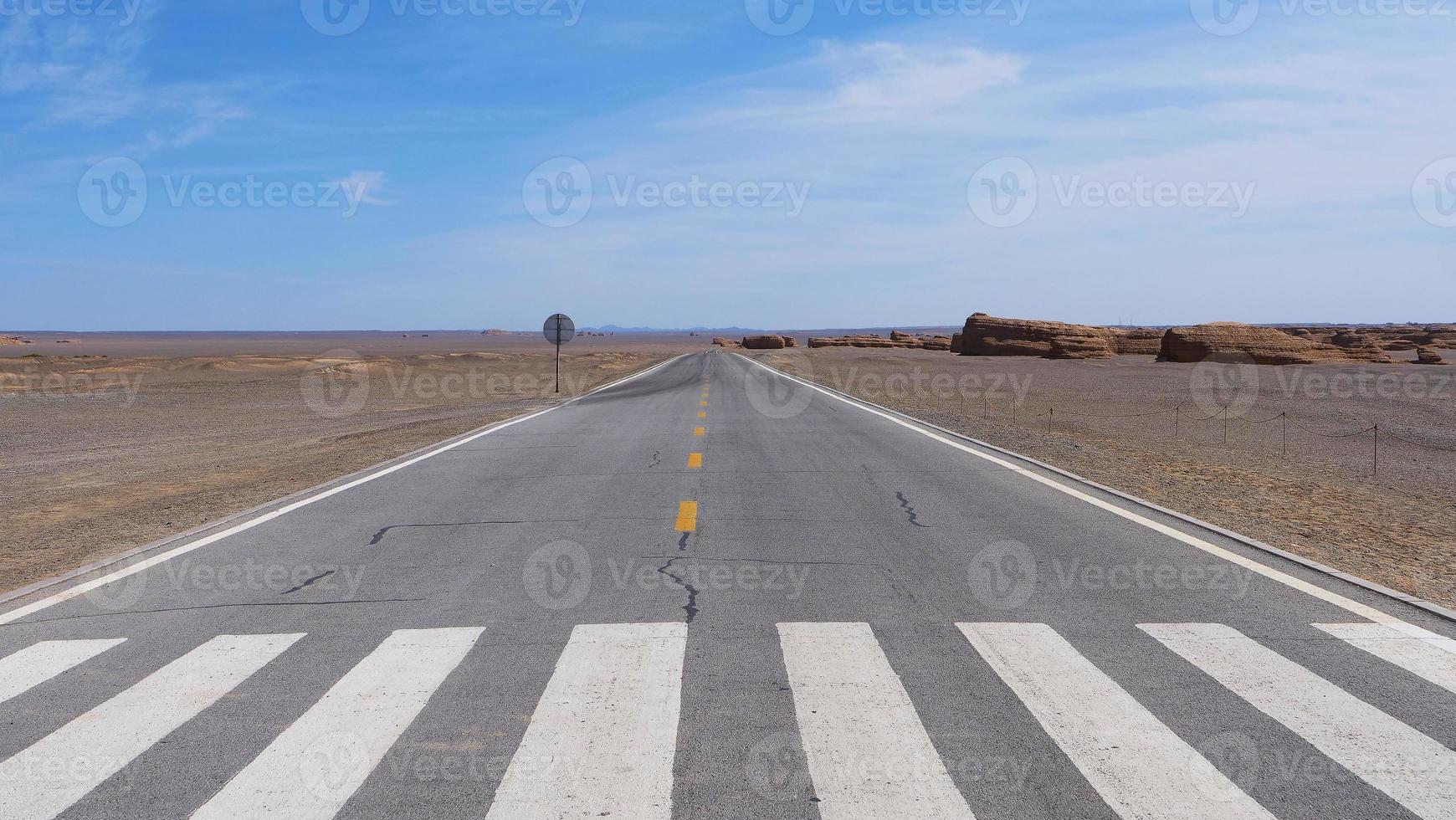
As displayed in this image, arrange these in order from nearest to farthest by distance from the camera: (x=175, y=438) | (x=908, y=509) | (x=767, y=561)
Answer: (x=767, y=561), (x=908, y=509), (x=175, y=438)

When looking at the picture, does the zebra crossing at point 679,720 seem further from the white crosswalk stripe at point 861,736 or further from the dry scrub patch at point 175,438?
the dry scrub patch at point 175,438

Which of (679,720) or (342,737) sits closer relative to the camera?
(342,737)

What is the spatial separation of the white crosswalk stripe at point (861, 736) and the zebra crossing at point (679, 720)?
1cm

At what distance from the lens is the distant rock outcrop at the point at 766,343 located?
13338 centimetres

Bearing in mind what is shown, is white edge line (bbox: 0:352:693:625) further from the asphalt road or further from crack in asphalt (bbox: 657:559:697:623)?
crack in asphalt (bbox: 657:559:697:623)

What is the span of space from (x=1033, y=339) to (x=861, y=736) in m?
82.2

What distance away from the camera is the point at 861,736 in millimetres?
4422

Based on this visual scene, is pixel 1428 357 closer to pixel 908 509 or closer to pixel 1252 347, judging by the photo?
pixel 1252 347

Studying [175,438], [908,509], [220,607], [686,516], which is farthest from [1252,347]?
[220,607]

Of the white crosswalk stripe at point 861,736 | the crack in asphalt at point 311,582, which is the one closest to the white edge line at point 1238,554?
the white crosswalk stripe at point 861,736

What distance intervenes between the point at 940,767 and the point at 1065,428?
2061 cm

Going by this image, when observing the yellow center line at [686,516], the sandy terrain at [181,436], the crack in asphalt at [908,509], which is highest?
the crack in asphalt at [908,509]

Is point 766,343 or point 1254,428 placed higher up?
point 766,343

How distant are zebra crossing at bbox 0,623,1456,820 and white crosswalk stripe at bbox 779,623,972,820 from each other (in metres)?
0.01
